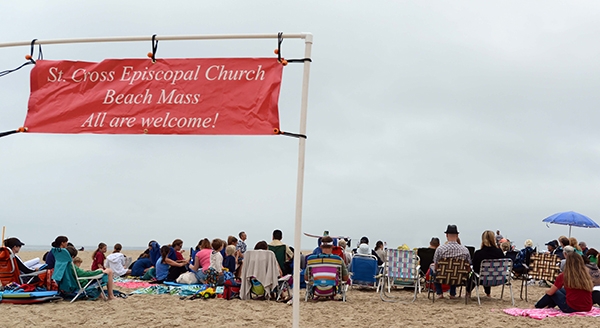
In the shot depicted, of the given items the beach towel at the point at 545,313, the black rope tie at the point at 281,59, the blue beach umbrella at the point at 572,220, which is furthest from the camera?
the blue beach umbrella at the point at 572,220

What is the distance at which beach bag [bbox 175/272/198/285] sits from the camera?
11391 mm

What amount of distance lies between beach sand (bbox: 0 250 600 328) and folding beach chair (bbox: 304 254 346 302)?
29 centimetres

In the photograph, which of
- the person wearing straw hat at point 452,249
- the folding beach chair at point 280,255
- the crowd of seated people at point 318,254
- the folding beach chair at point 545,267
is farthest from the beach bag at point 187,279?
the folding beach chair at point 545,267

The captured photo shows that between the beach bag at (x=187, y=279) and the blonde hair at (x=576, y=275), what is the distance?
652 cm

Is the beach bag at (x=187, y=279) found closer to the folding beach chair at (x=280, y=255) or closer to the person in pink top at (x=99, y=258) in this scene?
the folding beach chair at (x=280, y=255)

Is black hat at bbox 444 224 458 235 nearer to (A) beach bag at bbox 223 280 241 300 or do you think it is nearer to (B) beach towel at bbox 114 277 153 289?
(A) beach bag at bbox 223 280 241 300

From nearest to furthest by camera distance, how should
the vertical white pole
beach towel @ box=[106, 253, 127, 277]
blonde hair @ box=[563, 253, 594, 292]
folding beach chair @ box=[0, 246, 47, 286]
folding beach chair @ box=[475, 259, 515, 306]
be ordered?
the vertical white pole < blonde hair @ box=[563, 253, 594, 292] < folding beach chair @ box=[0, 246, 47, 286] < folding beach chair @ box=[475, 259, 515, 306] < beach towel @ box=[106, 253, 127, 277]

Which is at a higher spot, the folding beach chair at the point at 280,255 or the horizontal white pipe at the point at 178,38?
the horizontal white pipe at the point at 178,38

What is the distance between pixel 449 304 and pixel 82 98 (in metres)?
6.39

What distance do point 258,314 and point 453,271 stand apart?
3.26 metres

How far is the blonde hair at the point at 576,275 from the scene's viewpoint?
7.86 m

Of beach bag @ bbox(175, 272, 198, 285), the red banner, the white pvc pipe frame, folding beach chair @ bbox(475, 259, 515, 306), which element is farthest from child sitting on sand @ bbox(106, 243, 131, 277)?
the white pvc pipe frame

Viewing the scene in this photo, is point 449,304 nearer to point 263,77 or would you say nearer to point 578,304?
point 578,304

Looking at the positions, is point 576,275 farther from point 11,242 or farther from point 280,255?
point 11,242
